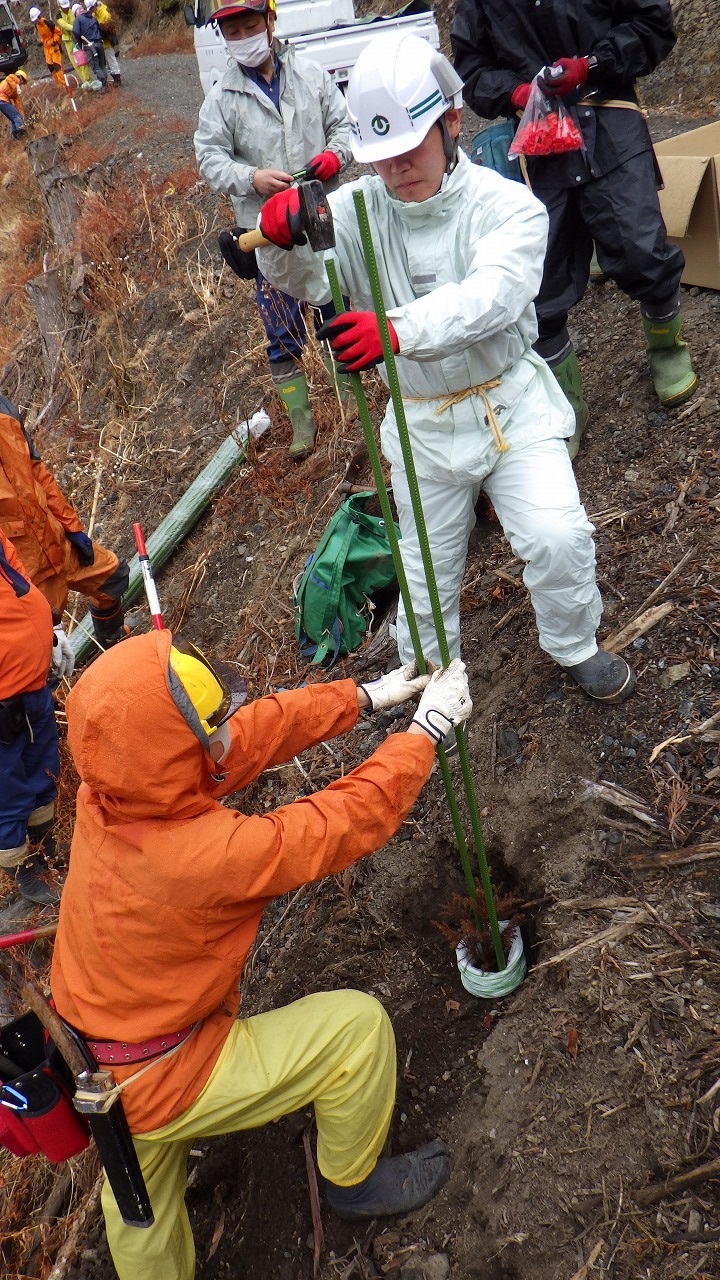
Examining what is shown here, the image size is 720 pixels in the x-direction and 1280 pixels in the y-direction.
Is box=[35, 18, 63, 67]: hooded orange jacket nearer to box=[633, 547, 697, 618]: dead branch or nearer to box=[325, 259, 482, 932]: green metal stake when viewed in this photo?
box=[633, 547, 697, 618]: dead branch

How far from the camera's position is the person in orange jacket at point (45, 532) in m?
4.14

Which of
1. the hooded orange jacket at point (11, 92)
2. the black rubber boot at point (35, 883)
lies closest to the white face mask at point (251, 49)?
the black rubber boot at point (35, 883)

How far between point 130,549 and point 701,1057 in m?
5.71

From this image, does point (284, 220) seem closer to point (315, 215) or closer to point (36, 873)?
point (315, 215)

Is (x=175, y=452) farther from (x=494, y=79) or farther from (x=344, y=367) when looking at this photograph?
(x=344, y=367)

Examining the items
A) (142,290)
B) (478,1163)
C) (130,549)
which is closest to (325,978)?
(478,1163)

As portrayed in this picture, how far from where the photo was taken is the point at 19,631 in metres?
Answer: 3.78

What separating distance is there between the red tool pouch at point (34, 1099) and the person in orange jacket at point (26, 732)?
5.56 feet

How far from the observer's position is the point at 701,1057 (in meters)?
2.36

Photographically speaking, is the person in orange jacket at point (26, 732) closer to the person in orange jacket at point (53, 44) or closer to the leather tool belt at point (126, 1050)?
the leather tool belt at point (126, 1050)

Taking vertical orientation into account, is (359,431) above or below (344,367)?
below

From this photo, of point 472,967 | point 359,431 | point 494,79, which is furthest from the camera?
point 359,431

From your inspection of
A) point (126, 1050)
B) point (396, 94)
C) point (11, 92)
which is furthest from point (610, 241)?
point (11, 92)

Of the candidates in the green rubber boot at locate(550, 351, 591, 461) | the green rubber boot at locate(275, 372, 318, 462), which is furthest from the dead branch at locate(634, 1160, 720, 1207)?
the green rubber boot at locate(275, 372, 318, 462)
